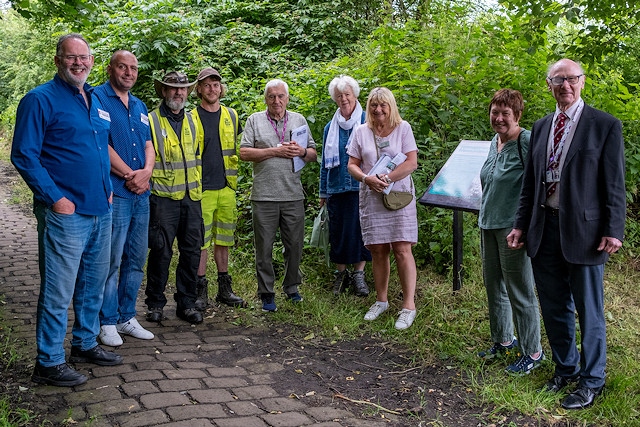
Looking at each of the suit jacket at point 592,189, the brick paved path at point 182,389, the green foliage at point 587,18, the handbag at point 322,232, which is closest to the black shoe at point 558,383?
the suit jacket at point 592,189

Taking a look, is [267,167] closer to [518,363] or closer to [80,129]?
[80,129]

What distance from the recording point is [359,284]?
6016mm

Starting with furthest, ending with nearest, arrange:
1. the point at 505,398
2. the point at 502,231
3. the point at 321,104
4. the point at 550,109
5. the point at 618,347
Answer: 1. the point at 321,104
2. the point at 550,109
3. the point at 618,347
4. the point at 502,231
5. the point at 505,398

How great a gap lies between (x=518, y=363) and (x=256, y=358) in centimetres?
188

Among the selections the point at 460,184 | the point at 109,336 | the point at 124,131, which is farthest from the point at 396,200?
the point at 109,336

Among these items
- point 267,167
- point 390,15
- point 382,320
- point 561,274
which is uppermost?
point 390,15

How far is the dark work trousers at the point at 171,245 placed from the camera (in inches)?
199

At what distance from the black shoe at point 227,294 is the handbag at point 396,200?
1700 mm

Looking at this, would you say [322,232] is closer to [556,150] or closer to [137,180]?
[137,180]

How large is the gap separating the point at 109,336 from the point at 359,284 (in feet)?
7.90

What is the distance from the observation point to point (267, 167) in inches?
221

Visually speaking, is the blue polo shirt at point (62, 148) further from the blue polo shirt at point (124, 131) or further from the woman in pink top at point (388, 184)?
the woman in pink top at point (388, 184)

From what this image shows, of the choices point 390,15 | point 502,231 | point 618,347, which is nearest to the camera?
point 502,231

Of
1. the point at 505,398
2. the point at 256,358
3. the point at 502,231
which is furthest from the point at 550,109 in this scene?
the point at 256,358
